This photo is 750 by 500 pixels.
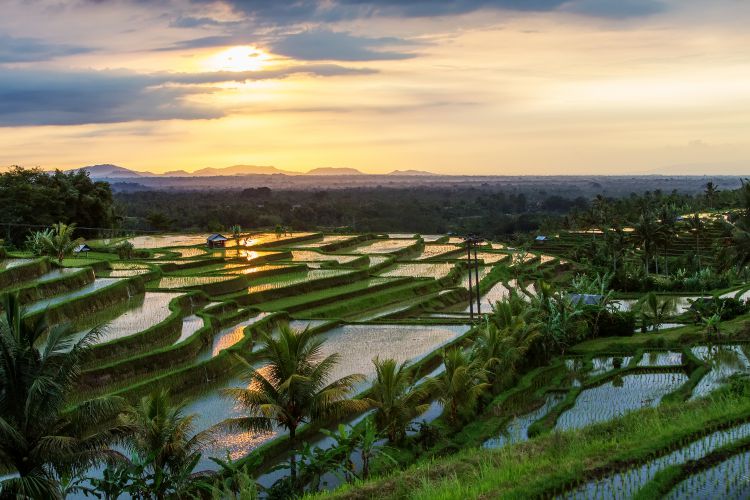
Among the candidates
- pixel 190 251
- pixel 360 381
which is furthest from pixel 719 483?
pixel 190 251

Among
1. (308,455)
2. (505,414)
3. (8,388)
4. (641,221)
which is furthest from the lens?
(641,221)

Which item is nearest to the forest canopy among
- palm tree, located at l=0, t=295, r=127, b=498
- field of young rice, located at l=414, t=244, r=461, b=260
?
field of young rice, located at l=414, t=244, r=461, b=260

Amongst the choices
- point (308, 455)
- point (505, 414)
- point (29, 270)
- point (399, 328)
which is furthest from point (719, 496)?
point (29, 270)

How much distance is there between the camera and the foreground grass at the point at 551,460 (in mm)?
8898

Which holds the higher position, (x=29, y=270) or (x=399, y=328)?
(x=29, y=270)

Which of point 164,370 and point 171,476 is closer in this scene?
point 171,476

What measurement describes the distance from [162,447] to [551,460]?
5002mm

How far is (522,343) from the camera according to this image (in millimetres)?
17297

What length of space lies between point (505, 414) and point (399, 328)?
29.0 feet

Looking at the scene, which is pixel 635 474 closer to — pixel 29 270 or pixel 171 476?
pixel 171 476

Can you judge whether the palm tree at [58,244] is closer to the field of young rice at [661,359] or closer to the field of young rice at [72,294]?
the field of young rice at [72,294]

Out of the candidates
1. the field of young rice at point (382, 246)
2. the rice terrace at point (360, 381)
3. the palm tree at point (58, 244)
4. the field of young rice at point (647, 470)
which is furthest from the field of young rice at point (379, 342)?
the field of young rice at point (382, 246)

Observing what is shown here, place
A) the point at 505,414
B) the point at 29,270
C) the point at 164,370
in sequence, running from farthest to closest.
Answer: the point at 29,270, the point at 164,370, the point at 505,414

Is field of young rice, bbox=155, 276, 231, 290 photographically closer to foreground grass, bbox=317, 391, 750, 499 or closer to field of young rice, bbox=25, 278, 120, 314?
field of young rice, bbox=25, 278, 120, 314
